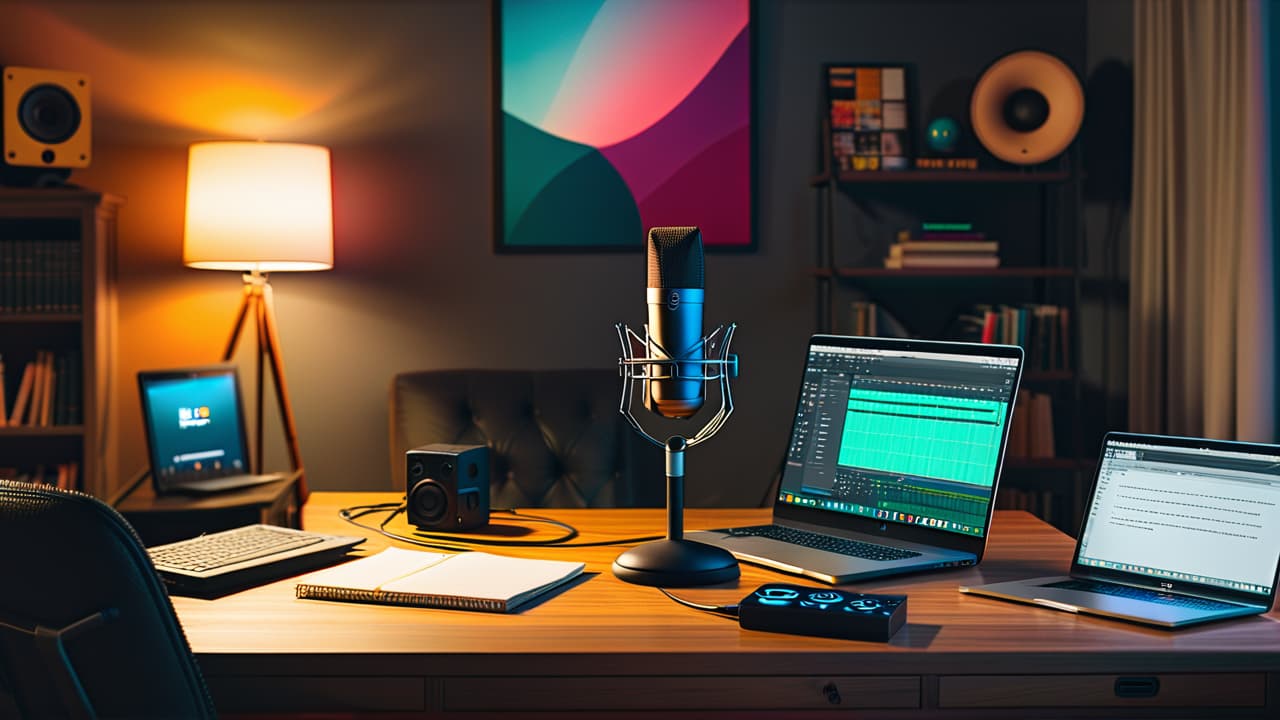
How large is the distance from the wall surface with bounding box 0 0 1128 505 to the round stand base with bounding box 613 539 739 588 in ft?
6.91

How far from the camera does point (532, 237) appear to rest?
3568mm

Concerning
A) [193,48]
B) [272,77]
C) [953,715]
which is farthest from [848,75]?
[953,715]

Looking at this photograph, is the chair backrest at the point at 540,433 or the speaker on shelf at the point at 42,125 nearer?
the chair backrest at the point at 540,433

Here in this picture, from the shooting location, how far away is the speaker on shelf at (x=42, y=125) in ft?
10.1

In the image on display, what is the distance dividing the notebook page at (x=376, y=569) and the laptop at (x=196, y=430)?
1.31 metres

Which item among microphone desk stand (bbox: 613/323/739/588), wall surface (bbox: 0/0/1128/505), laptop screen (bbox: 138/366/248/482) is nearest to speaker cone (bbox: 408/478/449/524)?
microphone desk stand (bbox: 613/323/739/588)

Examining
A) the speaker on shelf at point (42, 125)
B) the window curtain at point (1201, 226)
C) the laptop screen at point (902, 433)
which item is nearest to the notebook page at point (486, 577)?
the laptop screen at point (902, 433)

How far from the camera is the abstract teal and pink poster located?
11.6ft

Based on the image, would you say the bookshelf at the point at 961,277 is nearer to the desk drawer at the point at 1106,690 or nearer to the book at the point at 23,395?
the desk drawer at the point at 1106,690

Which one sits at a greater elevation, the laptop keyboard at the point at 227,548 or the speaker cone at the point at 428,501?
the speaker cone at the point at 428,501

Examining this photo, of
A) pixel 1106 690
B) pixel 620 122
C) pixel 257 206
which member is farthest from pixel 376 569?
pixel 620 122

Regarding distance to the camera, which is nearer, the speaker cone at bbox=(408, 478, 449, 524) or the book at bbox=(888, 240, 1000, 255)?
the speaker cone at bbox=(408, 478, 449, 524)

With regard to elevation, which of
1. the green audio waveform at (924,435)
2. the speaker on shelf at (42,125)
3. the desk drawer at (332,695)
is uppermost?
the speaker on shelf at (42,125)

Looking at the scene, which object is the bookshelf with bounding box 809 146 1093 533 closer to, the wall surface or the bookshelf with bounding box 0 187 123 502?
the wall surface
